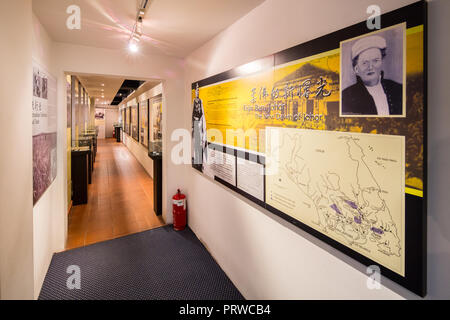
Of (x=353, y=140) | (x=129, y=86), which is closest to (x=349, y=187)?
(x=353, y=140)

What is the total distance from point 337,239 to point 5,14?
1680 mm

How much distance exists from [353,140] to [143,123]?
25.6 ft

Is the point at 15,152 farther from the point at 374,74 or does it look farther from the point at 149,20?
the point at 149,20

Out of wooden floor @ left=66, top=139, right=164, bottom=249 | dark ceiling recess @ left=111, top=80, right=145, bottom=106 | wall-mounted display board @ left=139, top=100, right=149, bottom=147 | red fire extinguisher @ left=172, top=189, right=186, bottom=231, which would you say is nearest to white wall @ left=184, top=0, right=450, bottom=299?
red fire extinguisher @ left=172, top=189, right=186, bottom=231

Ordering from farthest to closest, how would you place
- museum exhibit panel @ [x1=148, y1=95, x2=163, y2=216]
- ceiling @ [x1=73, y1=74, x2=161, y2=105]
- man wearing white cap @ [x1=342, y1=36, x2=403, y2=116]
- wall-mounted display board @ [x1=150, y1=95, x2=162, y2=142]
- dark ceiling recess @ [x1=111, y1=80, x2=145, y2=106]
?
1. dark ceiling recess @ [x1=111, y1=80, x2=145, y2=106]
2. ceiling @ [x1=73, y1=74, x2=161, y2=105]
3. wall-mounted display board @ [x1=150, y1=95, x2=162, y2=142]
4. museum exhibit panel @ [x1=148, y1=95, x2=163, y2=216]
5. man wearing white cap @ [x1=342, y1=36, x2=403, y2=116]

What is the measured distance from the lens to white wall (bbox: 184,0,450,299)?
0.96m

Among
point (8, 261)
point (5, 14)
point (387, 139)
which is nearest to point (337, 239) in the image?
point (387, 139)

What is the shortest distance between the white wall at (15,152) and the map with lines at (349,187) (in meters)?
1.40

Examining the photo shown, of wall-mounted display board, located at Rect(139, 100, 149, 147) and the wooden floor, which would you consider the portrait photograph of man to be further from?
wall-mounted display board, located at Rect(139, 100, 149, 147)

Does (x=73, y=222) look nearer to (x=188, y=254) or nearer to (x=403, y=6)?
(x=188, y=254)

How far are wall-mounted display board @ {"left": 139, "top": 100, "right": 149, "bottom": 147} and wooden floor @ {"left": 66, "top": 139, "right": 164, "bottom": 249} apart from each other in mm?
1299

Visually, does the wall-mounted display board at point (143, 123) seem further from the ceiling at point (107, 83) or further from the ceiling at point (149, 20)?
the ceiling at point (149, 20)

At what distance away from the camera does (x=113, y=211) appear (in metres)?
4.61

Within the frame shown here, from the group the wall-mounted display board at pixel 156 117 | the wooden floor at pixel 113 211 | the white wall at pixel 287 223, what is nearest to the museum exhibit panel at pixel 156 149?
the wall-mounted display board at pixel 156 117
